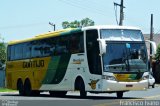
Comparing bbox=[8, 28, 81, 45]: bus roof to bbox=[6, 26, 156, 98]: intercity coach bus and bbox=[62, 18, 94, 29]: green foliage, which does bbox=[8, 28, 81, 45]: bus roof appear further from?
bbox=[62, 18, 94, 29]: green foliage

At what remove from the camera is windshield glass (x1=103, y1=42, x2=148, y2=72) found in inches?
1024

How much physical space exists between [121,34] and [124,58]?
1.47m

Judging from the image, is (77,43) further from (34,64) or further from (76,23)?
(76,23)

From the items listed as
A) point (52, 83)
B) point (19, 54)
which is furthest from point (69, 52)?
point (19, 54)

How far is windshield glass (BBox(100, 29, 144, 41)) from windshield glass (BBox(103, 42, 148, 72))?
345 millimetres

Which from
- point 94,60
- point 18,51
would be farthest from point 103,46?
point 18,51

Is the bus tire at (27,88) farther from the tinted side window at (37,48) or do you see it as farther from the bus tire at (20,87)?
the tinted side window at (37,48)

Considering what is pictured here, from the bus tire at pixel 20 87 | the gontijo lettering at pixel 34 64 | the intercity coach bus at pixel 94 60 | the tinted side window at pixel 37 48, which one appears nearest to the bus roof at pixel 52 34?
the intercity coach bus at pixel 94 60

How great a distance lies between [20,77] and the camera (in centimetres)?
3572

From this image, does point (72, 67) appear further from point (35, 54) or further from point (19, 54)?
point (19, 54)

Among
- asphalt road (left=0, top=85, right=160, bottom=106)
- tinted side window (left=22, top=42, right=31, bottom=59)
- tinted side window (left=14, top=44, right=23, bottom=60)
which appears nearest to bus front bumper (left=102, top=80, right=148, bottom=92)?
asphalt road (left=0, top=85, right=160, bottom=106)

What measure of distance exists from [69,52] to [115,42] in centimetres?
335

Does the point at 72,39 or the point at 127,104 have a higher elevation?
the point at 72,39

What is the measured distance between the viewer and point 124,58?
1031 inches
